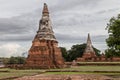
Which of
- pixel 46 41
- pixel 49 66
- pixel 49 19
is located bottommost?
pixel 49 66

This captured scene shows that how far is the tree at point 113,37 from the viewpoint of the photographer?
27.7 meters

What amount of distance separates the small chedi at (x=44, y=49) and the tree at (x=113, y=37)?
16.1 meters

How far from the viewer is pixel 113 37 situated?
2814cm

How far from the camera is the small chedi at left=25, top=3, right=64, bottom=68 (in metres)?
43.6

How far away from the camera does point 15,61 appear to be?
81.2 m

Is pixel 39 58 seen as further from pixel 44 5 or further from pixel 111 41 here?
pixel 111 41

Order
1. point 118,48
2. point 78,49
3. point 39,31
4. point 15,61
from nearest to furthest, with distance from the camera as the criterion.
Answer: point 118,48 → point 39,31 → point 15,61 → point 78,49

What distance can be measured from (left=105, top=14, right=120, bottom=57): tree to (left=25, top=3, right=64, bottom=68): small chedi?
1608 centimetres

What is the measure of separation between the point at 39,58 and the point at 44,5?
869 centimetres

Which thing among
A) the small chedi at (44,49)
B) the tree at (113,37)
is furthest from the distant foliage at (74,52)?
the tree at (113,37)

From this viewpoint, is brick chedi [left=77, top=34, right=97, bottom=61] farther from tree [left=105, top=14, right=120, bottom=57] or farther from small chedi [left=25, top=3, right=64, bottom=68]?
tree [left=105, top=14, right=120, bottom=57]

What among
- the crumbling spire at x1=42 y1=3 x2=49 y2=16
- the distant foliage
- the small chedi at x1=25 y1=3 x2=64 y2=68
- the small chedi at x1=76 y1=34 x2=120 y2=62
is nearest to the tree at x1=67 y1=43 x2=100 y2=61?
the distant foliage

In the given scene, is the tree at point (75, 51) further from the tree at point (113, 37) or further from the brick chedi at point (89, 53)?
the tree at point (113, 37)

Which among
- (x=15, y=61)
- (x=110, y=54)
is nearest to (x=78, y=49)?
(x=15, y=61)
